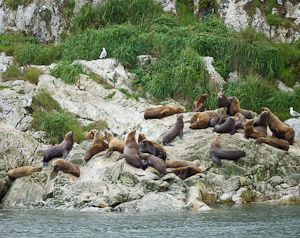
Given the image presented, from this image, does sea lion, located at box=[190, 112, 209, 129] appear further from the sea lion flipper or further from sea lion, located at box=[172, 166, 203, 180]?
sea lion, located at box=[172, 166, 203, 180]

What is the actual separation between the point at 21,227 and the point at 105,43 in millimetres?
12994

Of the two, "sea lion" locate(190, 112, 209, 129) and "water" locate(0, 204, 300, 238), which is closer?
"water" locate(0, 204, 300, 238)

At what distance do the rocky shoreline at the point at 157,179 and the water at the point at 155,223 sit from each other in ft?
2.05

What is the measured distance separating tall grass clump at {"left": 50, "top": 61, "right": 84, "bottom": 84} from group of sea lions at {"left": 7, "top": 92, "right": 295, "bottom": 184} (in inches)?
199

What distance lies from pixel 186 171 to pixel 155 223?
299 cm

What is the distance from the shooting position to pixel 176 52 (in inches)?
674

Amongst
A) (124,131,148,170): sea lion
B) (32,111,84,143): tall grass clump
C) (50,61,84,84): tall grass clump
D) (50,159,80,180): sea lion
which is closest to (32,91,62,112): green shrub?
(32,111,84,143): tall grass clump

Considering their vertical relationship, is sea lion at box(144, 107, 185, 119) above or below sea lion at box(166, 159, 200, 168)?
above

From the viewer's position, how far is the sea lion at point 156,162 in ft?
26.7

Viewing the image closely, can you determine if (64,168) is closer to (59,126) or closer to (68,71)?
(59,126)

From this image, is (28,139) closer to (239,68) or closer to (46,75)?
(46,75)

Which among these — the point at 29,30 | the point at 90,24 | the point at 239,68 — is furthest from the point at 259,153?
the point at 29,30

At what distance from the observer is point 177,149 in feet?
32.0

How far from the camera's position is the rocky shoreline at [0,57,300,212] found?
7.34m
